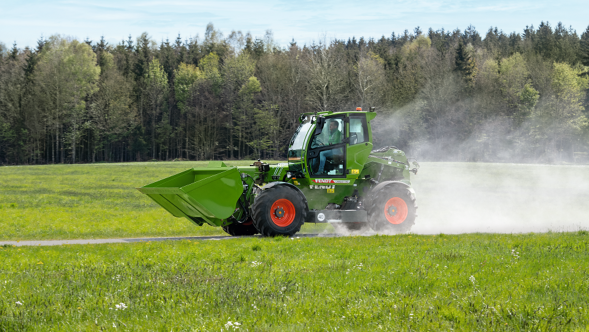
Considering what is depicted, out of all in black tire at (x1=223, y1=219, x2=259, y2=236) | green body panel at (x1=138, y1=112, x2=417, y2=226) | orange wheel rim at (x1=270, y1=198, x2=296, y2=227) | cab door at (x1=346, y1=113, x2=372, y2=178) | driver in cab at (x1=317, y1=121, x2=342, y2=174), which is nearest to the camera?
green body panel at (x1=138, y1=112, x2=417, y2=226)

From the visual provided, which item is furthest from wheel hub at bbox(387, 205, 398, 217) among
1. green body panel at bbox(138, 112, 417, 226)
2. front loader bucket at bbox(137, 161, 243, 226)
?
front loader bucket at bbox(137, 161, 243, 226)

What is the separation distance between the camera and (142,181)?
3762 cm

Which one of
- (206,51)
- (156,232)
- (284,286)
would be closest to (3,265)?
(284,286)

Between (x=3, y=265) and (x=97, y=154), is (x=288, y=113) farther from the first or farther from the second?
(x=3, y=265)

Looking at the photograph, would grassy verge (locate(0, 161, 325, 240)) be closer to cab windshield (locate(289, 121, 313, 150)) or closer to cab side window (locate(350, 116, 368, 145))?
cab windshield (locate(289, 121, 313, 150))

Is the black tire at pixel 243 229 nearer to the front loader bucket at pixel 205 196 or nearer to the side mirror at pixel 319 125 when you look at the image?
the front loader bucket at pixel 205 196

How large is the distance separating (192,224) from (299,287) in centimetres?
1261

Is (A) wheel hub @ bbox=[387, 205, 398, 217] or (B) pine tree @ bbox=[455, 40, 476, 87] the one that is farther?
(B) pine tree @ bbox=[455, 40, 476, 87]

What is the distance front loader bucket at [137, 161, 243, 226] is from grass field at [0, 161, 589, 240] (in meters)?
3.85

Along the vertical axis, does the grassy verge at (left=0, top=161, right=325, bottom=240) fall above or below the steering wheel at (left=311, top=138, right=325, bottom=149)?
below

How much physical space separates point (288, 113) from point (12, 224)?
63.5m

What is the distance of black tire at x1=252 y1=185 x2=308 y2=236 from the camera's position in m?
14.2

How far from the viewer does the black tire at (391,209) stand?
626 inches

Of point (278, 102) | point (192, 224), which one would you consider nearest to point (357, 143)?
point (192, 224)
